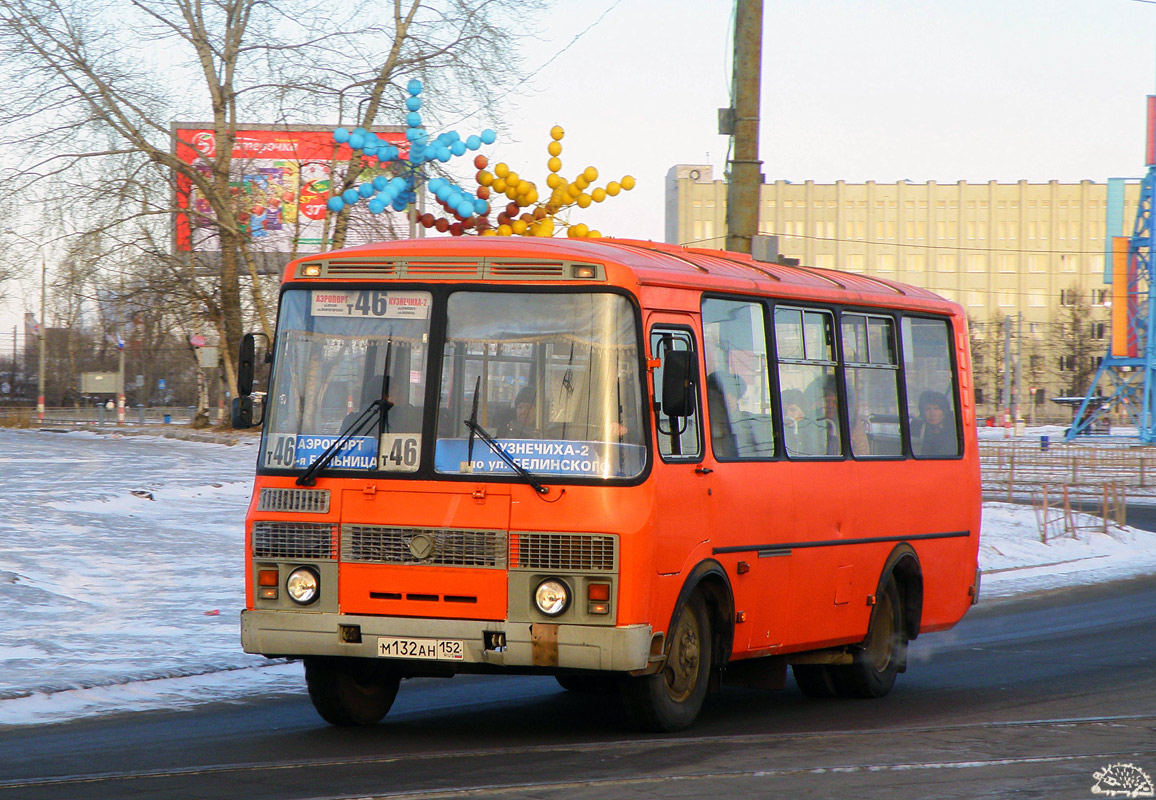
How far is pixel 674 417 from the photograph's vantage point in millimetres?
8172

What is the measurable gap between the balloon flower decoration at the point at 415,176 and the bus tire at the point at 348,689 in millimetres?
13664

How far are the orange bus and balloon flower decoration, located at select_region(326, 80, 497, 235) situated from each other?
13051 millimetres

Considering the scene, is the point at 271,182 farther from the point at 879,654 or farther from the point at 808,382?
the point at 808,382

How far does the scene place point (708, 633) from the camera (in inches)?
343

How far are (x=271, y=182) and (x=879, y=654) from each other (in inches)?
1030

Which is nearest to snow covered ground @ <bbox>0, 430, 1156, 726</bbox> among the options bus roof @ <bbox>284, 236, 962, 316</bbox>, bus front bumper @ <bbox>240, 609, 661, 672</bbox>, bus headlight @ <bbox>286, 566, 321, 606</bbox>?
bus front bumper @ <bbox>240, 609, 661, 672</bbox>

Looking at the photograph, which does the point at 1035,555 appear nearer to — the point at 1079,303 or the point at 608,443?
the point at 608,443

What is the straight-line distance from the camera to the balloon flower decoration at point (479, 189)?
2084cm

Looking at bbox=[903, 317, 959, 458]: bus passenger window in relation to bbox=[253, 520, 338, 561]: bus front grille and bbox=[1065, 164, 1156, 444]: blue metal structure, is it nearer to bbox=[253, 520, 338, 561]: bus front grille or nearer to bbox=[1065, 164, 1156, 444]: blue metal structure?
bbox=[253, 520, 338, 561]: bus front grille

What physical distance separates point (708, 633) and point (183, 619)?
5.73 meters

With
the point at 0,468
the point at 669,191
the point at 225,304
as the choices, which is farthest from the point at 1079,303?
the point at 0,468

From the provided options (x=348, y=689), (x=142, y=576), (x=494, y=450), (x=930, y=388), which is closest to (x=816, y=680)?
(x=930, y=388)

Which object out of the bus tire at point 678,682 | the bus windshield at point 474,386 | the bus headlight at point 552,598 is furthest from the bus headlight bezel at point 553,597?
the bus tire at point 678,682

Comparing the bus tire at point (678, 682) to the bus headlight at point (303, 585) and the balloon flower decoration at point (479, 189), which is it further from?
the balloon flower decoration at point (479, 189)
